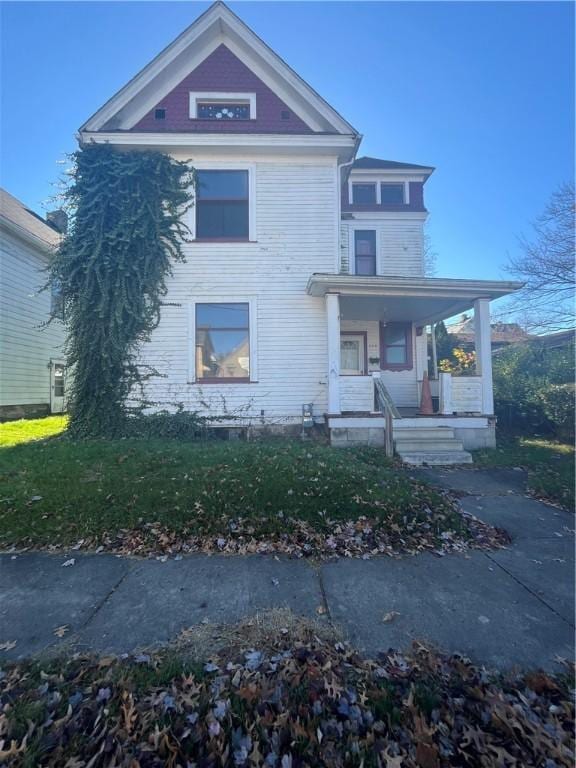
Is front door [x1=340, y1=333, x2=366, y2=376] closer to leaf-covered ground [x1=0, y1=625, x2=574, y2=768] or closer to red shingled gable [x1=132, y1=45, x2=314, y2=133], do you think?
red shingled gable [x1=132, y1=45, x2=314, y2=133]

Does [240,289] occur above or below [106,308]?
above

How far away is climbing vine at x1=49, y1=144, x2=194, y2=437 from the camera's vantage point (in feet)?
27.7

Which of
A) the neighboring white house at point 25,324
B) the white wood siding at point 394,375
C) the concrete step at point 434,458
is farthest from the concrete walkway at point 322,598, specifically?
the neighboring white house at point 25,324

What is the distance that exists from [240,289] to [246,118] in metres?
4.78

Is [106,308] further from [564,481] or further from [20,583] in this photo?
[564,481]

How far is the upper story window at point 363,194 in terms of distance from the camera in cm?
1351

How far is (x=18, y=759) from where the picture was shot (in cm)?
161

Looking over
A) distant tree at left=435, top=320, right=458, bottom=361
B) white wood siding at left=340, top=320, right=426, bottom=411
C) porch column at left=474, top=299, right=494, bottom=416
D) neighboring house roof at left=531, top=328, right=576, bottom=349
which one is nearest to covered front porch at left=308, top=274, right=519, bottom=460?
porch column at left=474, top=299, right=494, bottom=416

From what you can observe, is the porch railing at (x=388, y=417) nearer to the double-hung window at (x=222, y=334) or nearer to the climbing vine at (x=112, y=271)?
the double-hung window at (x=222, y=334)

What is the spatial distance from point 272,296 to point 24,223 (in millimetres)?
10344

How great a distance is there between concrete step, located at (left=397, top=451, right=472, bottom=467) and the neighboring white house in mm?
11271

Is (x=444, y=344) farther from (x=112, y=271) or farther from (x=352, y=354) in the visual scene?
(x=112, y=271)

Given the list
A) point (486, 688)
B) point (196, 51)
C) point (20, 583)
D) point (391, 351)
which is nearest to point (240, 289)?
point (391, 351)

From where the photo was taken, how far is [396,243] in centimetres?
1316
